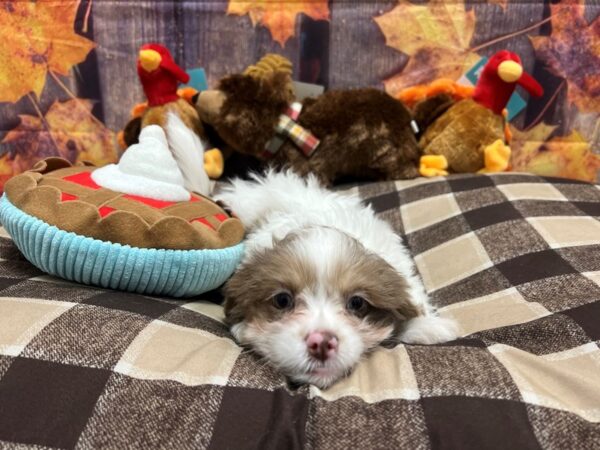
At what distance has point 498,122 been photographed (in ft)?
8.24

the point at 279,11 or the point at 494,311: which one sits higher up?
the point at 279,11

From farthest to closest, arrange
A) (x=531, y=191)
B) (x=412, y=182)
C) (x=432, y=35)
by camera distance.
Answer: (x=432, y=35) → (x=412, y=182) → (x=531, y=191)

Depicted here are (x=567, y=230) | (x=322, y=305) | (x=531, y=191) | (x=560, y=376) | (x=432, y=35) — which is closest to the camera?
(x=560, y=376)

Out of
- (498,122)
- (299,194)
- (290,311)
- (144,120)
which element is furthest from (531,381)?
(144,120)

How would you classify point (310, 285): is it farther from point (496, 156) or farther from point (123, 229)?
point (496, 156)

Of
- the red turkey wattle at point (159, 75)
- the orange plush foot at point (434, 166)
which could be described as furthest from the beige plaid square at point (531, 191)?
the red turkey wattle at point (159, 75)

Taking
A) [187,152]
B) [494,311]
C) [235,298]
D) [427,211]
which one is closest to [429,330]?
[494,311]

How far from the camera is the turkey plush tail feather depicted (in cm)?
212

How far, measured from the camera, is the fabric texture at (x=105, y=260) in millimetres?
1253

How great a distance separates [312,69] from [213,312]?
5.52ft

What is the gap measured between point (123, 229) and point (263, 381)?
1.74ft

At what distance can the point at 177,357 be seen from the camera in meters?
1.07

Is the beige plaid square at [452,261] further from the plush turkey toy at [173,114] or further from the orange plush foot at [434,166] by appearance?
the plush turkey toy at [173,114]

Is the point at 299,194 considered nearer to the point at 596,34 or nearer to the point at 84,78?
the point at 84,78
